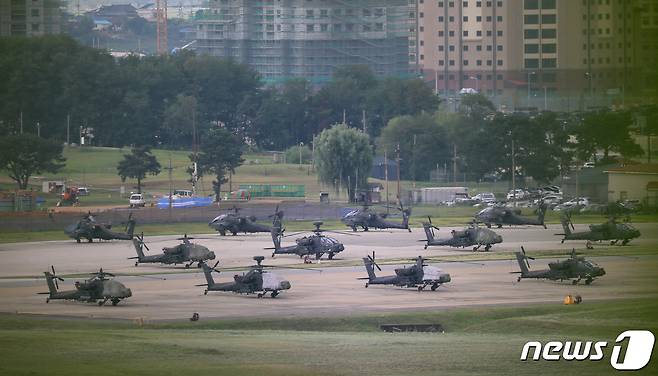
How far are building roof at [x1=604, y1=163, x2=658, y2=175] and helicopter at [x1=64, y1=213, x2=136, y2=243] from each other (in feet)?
119

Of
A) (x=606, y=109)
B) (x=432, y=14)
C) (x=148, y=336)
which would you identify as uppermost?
(x=432, y=14)

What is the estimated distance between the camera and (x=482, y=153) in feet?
413

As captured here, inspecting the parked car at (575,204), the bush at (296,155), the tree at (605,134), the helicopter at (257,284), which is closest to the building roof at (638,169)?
the parked car at (575,204)

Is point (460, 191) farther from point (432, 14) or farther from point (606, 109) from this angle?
point (432, 14)

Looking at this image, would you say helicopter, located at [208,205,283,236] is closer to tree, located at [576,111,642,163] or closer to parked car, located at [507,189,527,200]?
parked car, located at [507,189,527,200]

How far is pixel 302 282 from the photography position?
67438 mm

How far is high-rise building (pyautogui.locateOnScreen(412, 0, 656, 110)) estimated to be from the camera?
423 feet

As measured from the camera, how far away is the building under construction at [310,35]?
179500 mm

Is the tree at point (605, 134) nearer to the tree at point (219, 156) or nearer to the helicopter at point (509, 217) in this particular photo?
the tree at point (219, 156)

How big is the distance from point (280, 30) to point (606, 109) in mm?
61018

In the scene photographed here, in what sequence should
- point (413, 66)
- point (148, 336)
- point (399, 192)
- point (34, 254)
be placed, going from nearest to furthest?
point (148, 336) → point (34, 254) → point (399, 192) → point (413, 66)

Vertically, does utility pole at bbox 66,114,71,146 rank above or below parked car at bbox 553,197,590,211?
above

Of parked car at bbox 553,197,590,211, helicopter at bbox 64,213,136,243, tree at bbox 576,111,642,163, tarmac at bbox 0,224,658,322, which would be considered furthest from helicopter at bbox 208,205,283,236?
tree at bbox 576,111,642,163

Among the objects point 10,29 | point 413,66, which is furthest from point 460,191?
point 413,66
